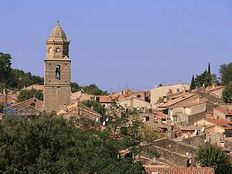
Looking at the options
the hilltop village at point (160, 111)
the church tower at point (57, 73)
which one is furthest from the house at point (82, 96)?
the church tower at point (57, 73)

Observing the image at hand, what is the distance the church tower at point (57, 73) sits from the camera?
80.1 m

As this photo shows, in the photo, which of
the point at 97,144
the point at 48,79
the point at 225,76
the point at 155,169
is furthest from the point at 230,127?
the point at 225,76

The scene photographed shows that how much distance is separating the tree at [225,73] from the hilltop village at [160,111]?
7601mm

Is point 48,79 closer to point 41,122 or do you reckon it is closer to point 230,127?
point 230,127

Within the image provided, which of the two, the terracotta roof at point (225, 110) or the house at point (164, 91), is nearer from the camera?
the terracotta roof at point (225, 110)

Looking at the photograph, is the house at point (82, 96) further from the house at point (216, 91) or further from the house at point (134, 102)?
the house at point (216, 91)

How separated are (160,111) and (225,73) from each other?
27.8 m

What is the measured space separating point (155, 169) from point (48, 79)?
141 feet

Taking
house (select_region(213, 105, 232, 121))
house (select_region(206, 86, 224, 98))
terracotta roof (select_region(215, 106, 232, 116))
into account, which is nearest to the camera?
house (select_region(213, 105, 232, 121))

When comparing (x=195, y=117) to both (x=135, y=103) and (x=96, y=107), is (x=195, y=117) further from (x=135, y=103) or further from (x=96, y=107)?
(x=135, y=103)

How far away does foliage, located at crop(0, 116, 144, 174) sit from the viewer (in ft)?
112

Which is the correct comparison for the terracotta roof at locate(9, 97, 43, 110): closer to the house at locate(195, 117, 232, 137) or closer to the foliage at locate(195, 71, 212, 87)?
the house at locate(195, 117, 232, 137)

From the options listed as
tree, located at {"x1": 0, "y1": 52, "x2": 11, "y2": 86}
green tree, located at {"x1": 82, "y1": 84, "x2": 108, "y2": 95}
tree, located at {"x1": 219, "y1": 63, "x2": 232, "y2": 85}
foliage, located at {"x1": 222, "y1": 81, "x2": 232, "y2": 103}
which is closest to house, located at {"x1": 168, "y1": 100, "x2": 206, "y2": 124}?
foliage, located at {"x1": 222, "y1": 81, "x2": 232, "y2": 103}

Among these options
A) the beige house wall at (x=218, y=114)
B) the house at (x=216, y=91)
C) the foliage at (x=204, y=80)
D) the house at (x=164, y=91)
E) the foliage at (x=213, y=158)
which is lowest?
the foliage at (x=213, y=158)
